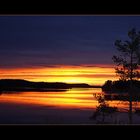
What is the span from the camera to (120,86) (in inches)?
214

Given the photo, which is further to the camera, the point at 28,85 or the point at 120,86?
the point at 120,86

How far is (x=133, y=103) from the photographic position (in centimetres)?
557

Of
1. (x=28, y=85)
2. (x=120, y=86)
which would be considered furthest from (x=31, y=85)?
(x=120, y=86)

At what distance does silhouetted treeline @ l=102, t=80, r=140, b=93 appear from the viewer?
4579 mm

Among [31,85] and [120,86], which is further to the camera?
[120,86]

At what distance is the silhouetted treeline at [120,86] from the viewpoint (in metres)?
4.58

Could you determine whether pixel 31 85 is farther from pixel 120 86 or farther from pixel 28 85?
pixel 120 86
